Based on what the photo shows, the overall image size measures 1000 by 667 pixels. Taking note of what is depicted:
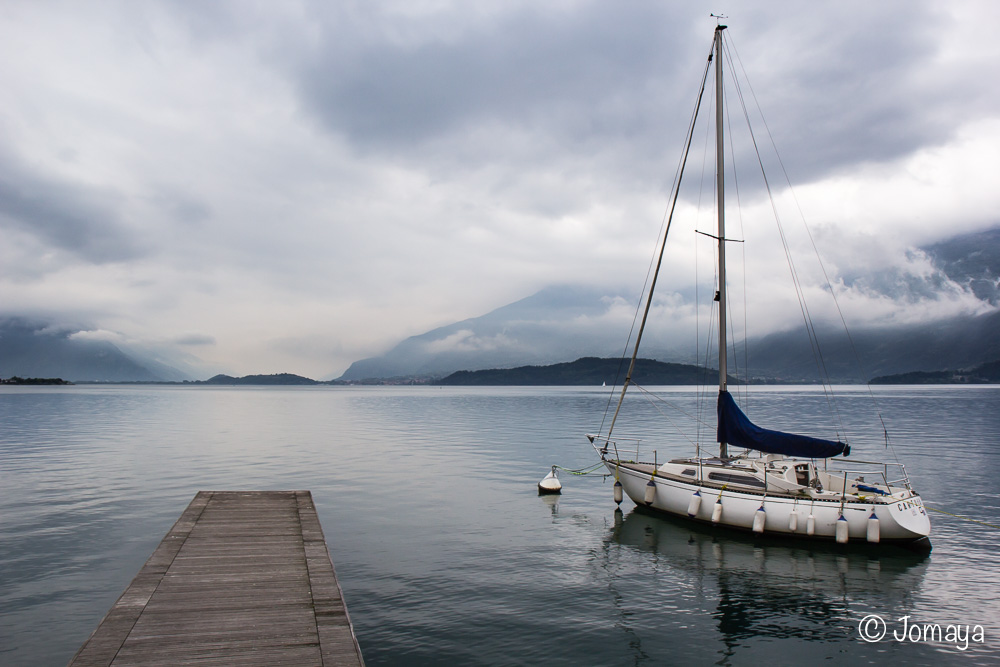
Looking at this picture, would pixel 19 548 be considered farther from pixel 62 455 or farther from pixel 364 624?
pixel 62 455

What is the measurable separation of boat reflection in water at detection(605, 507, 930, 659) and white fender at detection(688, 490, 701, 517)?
2.64ft

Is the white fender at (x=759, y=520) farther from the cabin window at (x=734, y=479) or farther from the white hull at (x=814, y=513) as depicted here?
the cabin window at (x=734, y=479)

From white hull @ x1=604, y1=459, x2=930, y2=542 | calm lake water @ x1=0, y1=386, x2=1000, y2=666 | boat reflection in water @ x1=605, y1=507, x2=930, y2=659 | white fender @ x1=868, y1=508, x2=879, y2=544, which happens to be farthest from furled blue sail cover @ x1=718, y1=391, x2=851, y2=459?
calm lake water @ x1=0, y1=386, x2=1000, y2=666

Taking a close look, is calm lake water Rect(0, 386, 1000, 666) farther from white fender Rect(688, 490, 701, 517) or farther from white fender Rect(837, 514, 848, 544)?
white fender Rect(688, 490, 701, 517)

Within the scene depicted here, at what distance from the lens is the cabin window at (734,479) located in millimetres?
23047

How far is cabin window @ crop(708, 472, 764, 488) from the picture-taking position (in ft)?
75.6

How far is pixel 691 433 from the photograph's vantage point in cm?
6562

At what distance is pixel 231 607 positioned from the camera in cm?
1099

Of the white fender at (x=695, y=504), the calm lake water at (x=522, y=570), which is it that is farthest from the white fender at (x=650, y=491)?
the white fender at (x=695, y=504)

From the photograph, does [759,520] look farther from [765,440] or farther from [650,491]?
[650,491]

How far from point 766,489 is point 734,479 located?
152cm

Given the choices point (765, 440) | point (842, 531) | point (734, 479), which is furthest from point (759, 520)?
point (765, 440)

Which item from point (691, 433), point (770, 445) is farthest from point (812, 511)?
point (691, 433)

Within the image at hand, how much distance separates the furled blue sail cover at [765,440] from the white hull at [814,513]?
270 centimetres
